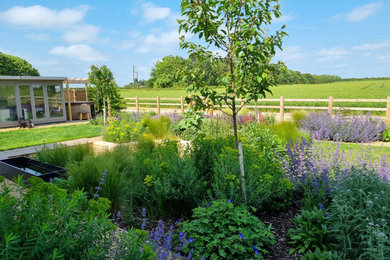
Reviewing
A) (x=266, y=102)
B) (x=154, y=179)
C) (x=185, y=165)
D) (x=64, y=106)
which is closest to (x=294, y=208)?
(x=185, y=165)

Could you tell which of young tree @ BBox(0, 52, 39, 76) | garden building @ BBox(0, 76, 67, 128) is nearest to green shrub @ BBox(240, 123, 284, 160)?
garden building @ BBox(0, 76, 67, 128)

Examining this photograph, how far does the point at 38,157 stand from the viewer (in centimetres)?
557

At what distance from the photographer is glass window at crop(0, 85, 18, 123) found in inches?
546

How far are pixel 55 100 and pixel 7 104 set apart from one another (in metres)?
2.45

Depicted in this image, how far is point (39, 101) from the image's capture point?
15.2 metres

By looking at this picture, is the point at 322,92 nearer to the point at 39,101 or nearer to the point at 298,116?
the point at 298,116

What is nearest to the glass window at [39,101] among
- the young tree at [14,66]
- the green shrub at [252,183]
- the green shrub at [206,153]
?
the green shrub at [206,153]

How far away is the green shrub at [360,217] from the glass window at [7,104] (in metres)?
15.7

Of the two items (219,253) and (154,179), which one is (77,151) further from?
(219,253)

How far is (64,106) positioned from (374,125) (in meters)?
15.3

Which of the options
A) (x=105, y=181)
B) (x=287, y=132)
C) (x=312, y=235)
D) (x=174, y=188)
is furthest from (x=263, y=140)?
(x=105, y=181)

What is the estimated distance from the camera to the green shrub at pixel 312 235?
2.59 meters

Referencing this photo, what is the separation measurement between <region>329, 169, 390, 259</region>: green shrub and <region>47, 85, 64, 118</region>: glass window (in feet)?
53.4

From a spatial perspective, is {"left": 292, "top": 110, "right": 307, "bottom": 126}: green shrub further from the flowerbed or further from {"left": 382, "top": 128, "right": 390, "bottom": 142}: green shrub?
the flowerbed
